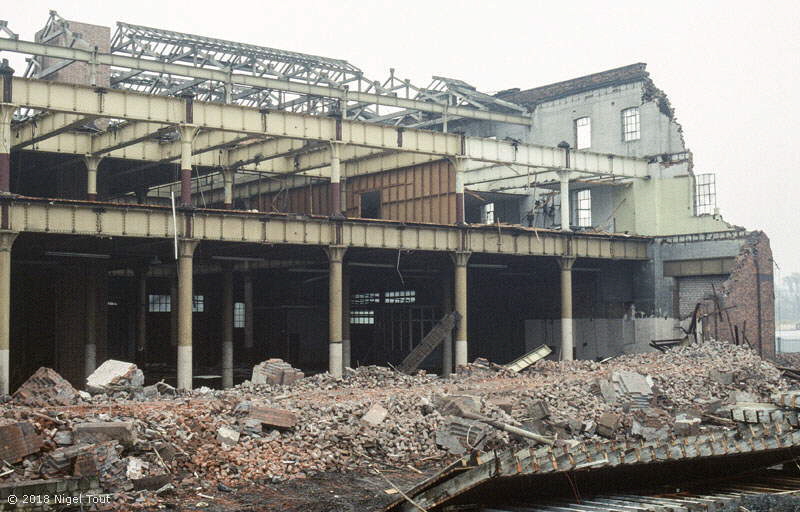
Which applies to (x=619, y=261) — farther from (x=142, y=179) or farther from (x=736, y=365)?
(x=142, y=179)

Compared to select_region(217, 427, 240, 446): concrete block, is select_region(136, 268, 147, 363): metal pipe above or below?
above

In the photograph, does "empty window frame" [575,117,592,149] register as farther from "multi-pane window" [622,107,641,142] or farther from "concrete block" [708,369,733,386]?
"concrete block" [708,369,733,386]

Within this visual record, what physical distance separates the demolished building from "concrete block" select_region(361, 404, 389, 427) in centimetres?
938

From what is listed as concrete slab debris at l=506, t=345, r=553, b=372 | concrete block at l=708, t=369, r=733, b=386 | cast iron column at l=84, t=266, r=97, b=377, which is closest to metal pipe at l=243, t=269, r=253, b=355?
cast iron column at l=84, t=266, r=97, b=377

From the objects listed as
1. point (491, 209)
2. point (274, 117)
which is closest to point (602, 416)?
point (274, 117)

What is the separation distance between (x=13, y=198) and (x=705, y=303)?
28.9m

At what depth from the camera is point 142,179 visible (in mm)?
42031

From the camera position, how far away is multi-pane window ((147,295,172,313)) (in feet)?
170

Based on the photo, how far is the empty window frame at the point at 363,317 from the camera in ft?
167

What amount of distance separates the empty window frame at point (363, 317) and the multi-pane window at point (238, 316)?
6.56m

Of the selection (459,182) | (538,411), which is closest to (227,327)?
(459,182)

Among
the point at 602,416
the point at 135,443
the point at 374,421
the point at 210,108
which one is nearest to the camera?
the point at 135,443

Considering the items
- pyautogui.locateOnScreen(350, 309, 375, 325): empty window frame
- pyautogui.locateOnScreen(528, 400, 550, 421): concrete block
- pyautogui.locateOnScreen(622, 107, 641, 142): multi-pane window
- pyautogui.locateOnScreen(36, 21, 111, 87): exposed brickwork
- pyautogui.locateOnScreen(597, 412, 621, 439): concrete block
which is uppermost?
pyautogui.locateOnScreen(36, 21, 111, 87): exposed brickwork

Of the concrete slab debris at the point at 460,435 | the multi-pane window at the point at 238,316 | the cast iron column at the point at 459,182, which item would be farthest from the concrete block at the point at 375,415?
the multi-pane window at the point at 238,316
